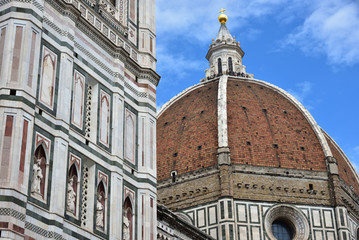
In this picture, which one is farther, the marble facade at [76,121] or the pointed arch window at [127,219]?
the pointed arch window at [127,219]

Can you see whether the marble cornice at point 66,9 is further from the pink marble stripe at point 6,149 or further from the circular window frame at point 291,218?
the circular window frame at point 291,218

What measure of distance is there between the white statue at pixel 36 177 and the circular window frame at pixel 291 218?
36.4m

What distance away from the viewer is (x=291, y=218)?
50625 mm

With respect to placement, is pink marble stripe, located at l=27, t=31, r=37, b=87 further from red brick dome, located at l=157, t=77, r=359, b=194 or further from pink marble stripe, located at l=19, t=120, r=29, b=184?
red brick dome, located at l=157, t=77, r=359, b=194

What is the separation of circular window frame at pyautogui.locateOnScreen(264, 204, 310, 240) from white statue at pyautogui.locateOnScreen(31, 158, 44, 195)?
36.4 meters

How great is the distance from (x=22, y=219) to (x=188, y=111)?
148 feet

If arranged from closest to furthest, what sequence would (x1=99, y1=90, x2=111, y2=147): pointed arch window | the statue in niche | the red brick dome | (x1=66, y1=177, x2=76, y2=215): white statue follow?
(x1=66, y1=177, x2=76, y2=215): white statue → the statue in niche → (x1=99, y1=90, x2=111, y2=147): pointed arch window → the red brick dome

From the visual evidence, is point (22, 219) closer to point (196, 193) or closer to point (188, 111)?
point (196, 193)

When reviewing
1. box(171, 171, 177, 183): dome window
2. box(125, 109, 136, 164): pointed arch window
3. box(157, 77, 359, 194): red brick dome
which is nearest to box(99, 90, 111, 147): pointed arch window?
box(125, 109, 136, 164): pointed arch window

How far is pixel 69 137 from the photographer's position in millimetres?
15391

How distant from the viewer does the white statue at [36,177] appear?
45.5 ft

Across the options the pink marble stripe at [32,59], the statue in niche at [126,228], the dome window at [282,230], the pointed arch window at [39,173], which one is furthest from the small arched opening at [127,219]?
the dome window at [282,230]

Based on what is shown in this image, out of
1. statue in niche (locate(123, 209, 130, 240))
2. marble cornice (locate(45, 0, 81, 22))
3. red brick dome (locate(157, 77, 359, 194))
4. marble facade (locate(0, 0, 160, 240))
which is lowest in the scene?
statue in niche (locate(123, 209, 130, 240))

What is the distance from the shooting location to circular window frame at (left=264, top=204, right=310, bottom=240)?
49537 mm
